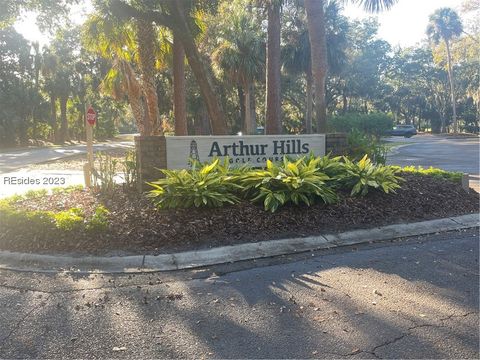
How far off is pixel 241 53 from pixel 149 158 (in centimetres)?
1927

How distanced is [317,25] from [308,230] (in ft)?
23.9

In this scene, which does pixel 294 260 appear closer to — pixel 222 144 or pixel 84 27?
pixel 222 144

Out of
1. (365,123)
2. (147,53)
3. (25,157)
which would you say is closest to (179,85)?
(147,53)

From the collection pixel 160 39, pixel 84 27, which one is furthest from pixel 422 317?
pixel 160 39

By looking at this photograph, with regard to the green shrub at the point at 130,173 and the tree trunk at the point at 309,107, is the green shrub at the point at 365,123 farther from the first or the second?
the green shrub at the point at 130,173

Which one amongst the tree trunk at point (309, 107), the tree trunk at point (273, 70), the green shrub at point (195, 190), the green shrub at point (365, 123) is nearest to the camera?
the green shrub at point (195, 190)

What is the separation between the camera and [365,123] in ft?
121

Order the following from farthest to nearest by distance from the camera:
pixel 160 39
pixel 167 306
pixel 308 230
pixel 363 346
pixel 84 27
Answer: pixel 160 39 → pixel 84 27 → pixel 308 230 → pixel 167 306 → pixel 363 346

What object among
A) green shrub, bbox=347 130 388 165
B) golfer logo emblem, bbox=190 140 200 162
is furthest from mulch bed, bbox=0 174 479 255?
green shrub, bbox=347 130 388 165

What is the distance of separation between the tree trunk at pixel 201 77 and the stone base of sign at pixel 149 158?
3360mm

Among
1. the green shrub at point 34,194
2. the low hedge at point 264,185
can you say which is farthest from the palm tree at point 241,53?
the low hedge at point 264,185

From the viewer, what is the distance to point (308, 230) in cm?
636

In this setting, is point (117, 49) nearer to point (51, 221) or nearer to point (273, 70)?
point (273, 70)

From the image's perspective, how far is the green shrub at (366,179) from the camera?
746cm
